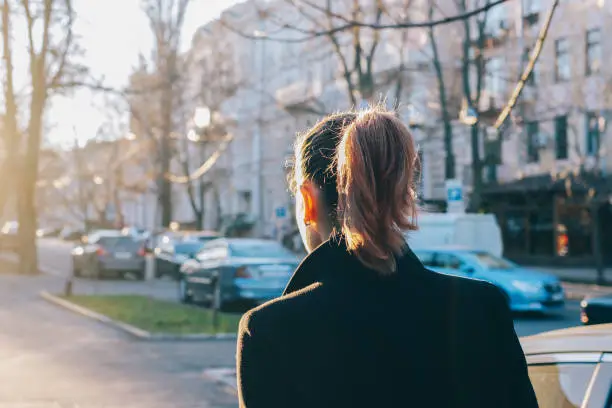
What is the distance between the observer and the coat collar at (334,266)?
2004mm

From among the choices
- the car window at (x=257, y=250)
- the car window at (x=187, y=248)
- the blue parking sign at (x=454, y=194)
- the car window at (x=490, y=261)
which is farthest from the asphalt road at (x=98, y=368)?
the car window at (x=187, y=248)

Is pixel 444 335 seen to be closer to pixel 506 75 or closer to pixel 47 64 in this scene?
pixel 47 64

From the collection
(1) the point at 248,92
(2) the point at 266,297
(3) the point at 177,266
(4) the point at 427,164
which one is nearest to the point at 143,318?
(2) the point at 266,297

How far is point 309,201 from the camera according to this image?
2105 millimetres

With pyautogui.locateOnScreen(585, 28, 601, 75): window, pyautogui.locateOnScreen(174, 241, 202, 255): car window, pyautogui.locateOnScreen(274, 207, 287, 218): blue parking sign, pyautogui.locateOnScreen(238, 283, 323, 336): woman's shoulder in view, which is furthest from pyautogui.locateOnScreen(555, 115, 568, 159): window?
pyautogui.locateOnScreen(238, 283, 323, 336): woman's shoulder

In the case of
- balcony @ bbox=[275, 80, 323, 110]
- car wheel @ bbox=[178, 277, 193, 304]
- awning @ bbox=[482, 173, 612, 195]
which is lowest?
car wheel @ bbox=[178, 277, 193, 304]

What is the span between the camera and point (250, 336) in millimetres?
1970

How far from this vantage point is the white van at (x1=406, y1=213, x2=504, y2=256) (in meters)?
26.2

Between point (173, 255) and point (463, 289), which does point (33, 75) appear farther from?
point (463, 289)

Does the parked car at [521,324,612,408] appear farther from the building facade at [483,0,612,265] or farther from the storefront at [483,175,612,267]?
the storefront at [483,175,612,267]

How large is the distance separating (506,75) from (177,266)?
17.2 m

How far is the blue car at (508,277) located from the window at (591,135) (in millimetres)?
16759

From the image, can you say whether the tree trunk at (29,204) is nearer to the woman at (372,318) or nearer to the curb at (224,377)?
the curb at (224,377)

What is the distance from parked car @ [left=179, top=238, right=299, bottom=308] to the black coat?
54.4ft
